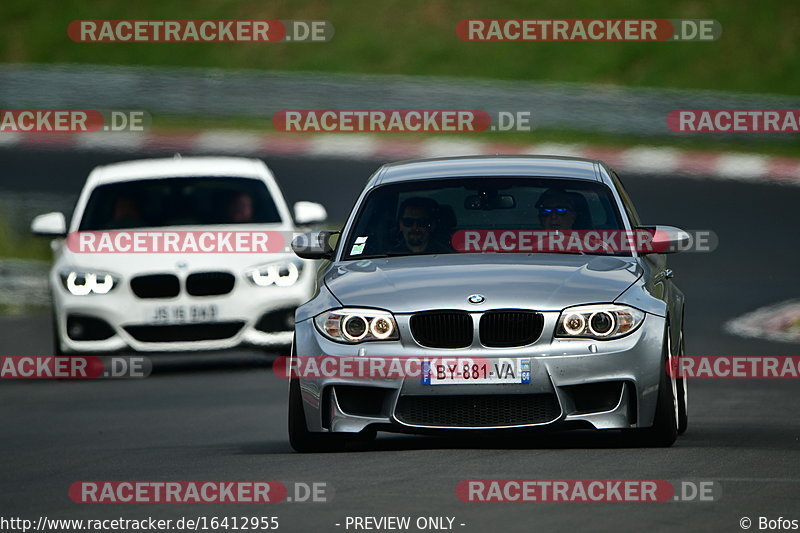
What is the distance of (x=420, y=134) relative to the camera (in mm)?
34188

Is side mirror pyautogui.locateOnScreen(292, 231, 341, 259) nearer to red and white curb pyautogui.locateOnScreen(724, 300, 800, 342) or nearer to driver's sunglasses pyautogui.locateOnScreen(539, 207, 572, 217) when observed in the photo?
driver's sunglasses pyautogui.locateOnScreen(539, 207, 572, 217)

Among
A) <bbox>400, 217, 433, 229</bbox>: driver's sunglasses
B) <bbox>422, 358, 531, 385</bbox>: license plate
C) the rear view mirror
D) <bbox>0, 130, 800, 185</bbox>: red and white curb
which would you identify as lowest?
<bbox>0, 130, 800, 185</bbox>: red and white curb

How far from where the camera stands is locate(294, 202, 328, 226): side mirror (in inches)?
589

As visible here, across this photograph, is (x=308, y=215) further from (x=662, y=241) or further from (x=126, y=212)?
(x=662, y=241)

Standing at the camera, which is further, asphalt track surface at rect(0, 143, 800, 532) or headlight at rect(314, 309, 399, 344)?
headlight at rect(314, 309, 399, 344)

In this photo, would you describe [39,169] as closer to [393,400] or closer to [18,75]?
[18,75]

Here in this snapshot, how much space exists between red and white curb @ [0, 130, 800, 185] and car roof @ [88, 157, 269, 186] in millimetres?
12812

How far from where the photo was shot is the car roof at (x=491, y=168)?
1031 cm

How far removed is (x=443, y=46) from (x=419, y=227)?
28.8m

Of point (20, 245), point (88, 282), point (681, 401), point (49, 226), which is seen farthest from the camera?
point (20, 245)

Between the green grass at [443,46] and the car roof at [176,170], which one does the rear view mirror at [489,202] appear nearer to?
the car roof at [176,170]

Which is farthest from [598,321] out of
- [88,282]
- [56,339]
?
[56,339]

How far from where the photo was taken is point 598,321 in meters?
9.00

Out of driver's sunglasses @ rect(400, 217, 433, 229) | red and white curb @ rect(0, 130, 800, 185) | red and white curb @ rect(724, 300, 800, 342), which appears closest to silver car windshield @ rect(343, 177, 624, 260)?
driver's sunglasses @ rect(400, 217, 433, 229)
